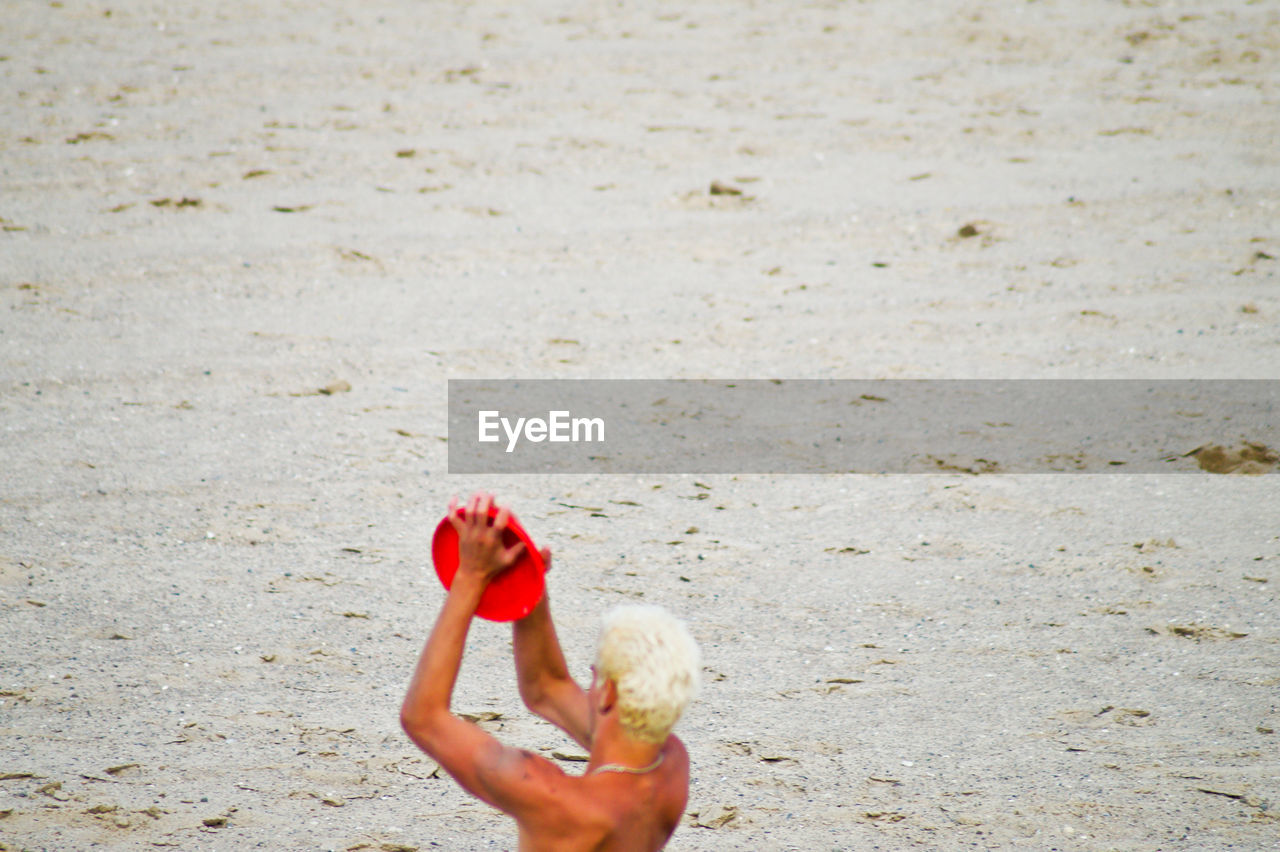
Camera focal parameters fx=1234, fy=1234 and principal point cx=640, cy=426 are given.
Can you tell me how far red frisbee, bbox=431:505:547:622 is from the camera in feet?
7.47

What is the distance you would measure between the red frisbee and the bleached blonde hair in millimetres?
179

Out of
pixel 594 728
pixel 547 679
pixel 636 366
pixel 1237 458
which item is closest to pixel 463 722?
pixel 594 728

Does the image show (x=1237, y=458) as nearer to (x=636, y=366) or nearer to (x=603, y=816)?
(x=636, y=366)

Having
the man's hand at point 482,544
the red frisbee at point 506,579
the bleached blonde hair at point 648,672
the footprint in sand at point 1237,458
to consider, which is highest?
the man's hand at point 482,544

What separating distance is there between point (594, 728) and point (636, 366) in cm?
463

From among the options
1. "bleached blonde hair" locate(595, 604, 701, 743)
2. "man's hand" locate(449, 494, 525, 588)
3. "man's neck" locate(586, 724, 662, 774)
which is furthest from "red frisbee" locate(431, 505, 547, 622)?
"man's neck" locate(586, 724, 662, 774)

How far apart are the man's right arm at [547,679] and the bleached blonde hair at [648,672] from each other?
28 centimetres

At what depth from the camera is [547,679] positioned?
253 cm

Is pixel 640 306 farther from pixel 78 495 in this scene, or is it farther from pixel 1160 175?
pixel 1160 175

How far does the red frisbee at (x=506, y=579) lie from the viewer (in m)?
2.28

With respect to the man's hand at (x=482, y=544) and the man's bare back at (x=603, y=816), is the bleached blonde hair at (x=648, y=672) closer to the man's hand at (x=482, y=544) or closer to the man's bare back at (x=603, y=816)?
the man's bare back at (x=603, y=816)

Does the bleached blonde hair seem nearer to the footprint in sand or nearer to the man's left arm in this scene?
the man's left arm

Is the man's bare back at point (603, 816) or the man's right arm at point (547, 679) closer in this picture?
the man's bare back at point (603, 816)

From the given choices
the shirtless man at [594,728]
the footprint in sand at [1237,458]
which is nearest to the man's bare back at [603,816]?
the shirtless man at [594,728]
